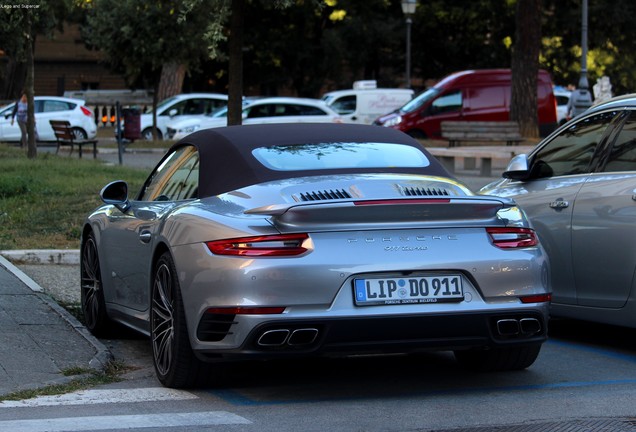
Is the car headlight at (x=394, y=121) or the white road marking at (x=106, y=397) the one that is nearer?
the white road marking at (x=106, y=397)

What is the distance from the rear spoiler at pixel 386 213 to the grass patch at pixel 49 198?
Answer: 6.85 metres

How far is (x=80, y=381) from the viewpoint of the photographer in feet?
22.4

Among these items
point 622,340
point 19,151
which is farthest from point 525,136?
point 622,340

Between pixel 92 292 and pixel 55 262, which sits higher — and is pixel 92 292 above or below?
above

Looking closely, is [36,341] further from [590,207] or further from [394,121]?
[394,121]

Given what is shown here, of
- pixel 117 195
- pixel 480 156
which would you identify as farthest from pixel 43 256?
pixel 480 156

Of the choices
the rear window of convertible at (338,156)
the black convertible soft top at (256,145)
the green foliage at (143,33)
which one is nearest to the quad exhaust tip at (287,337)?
the black convertible soft top at (256,145)

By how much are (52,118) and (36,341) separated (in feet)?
96.6

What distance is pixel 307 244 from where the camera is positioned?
5.99 metres

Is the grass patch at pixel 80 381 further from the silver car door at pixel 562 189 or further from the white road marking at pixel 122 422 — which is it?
the silver car door at pixel 562 189

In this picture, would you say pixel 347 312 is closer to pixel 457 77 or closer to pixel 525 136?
pixel 525 136

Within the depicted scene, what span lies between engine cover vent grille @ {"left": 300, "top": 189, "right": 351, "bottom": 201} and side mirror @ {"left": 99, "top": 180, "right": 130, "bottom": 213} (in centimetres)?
189

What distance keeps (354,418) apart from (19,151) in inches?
960

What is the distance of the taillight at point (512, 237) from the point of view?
6.33 meters
